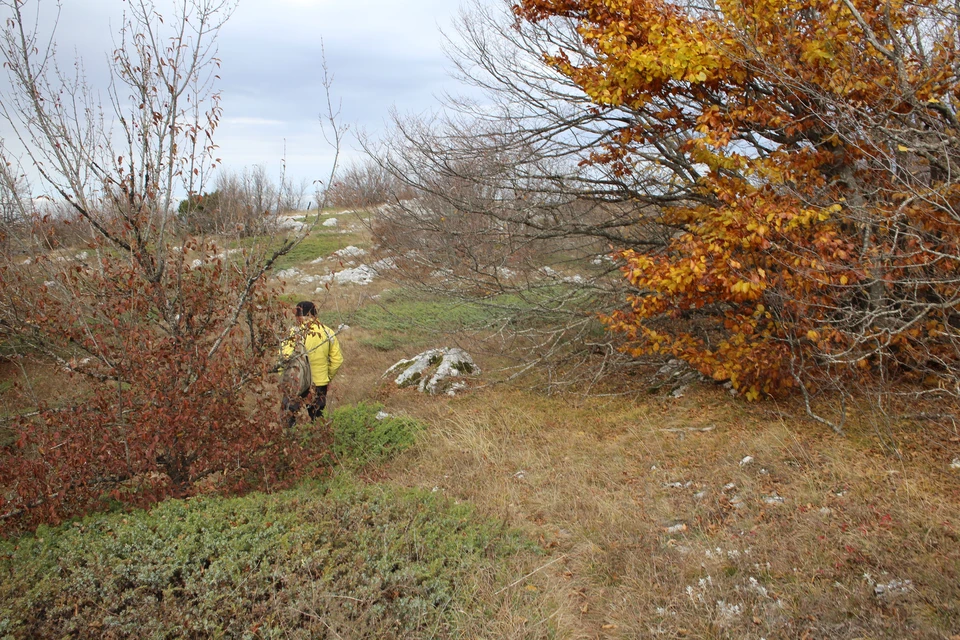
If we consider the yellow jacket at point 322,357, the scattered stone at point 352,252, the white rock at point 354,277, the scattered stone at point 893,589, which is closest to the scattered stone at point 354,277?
the white rock at point 354,277

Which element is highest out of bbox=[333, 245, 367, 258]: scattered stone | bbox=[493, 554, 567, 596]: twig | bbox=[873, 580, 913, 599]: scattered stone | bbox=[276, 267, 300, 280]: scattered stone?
bbox=[333, 245, 367, 258]: scattered stone

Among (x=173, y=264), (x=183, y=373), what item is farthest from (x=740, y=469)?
(x=173, y=264)

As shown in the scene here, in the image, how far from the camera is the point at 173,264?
229 inches

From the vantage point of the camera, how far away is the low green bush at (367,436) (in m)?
6.84

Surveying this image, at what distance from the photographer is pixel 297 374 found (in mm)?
6555

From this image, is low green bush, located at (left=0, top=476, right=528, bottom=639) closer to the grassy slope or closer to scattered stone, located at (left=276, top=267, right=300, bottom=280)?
the grassy slope

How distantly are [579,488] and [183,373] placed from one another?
12.0 ft

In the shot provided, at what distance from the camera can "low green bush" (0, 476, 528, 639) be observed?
3.48m

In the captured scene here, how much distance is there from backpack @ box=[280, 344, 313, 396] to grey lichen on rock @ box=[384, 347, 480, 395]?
109 inches

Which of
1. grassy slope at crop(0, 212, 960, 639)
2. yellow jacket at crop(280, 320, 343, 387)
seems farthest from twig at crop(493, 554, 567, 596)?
yellow jacket at crop(280, 320, 343, 387)

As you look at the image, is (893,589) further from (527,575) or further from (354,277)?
(354,277)

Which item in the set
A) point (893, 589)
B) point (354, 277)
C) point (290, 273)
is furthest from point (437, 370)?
point (290, 273)

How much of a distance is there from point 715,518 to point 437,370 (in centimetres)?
587

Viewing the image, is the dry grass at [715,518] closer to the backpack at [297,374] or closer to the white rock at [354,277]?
the backpack at [297,374]
